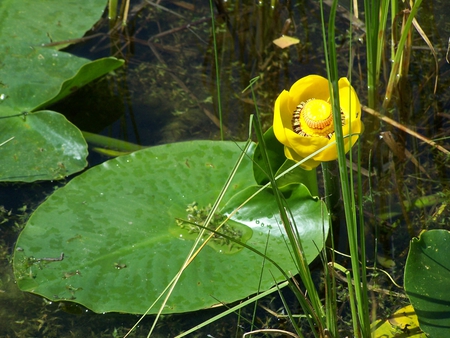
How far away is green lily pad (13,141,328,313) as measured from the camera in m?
1.71

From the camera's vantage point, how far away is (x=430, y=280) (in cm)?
153

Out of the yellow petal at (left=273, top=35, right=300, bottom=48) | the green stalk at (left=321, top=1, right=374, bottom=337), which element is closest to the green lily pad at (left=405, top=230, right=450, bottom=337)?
the green stalk at (left=321, top=1, right=374, bottom=337)

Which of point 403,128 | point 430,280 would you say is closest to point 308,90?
point 430,280

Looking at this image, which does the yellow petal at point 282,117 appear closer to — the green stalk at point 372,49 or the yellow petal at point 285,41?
the green stalk at point 372,49

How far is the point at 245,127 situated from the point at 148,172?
0.62 m

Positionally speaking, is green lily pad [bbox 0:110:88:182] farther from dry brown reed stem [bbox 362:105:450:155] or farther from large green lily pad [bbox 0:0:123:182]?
dry brown reed stem [bbox 362:105:450:155]

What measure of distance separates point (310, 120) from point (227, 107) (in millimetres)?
Result: 1049

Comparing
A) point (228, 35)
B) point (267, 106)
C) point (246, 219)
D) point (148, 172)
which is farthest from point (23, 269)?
point (228, 35)

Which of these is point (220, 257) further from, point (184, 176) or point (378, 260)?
point (378, 260)

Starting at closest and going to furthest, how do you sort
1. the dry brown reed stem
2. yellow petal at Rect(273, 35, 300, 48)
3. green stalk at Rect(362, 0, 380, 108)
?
green stalk at Rect(362, 0, 380, 108) → the dry brown reed stem → yellow petal at Rect(273, 35, 300, 48)

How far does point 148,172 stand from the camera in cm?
200

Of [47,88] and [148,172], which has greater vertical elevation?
[47,88]

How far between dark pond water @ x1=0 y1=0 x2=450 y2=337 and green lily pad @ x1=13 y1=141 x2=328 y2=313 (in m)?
0.14

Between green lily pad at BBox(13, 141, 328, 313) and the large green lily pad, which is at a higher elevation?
the large green lily pad
